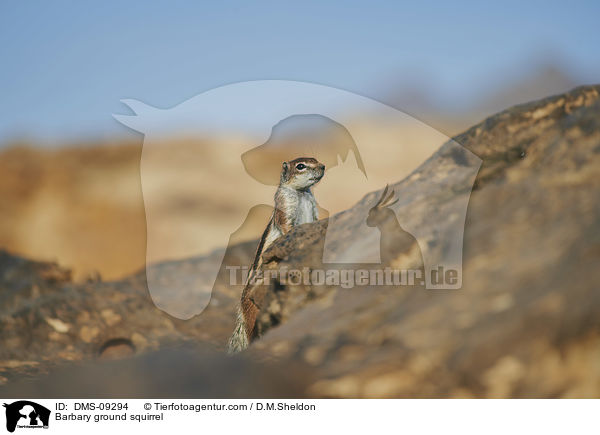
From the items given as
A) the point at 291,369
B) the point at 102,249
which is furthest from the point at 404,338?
the point at 102,249

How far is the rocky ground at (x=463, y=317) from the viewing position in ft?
7.23

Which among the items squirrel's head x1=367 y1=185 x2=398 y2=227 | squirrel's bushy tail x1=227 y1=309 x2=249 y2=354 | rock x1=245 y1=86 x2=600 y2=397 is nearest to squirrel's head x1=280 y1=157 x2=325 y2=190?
squirrel's head x1=367 y1=185 x2=398 y2=227

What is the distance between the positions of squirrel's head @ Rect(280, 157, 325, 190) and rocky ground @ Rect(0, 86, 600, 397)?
2.05 metres

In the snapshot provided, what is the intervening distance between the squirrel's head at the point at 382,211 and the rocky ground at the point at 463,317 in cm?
7

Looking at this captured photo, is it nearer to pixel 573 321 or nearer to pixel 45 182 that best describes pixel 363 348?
pixel 573 321

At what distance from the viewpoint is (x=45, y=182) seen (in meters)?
19.5

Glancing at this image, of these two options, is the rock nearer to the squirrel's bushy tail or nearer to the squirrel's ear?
the squirrel's bushy tail

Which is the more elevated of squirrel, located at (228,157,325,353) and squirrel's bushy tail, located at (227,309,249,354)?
squirrel, located at (228,157,325,353)

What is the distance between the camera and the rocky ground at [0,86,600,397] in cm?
221

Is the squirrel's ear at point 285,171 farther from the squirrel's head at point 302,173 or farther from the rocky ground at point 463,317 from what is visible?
the rocky ground at point 463,317
